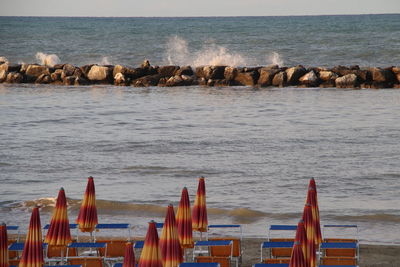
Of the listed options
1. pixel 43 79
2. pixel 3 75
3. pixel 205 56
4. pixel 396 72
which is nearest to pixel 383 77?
pixel 396 72

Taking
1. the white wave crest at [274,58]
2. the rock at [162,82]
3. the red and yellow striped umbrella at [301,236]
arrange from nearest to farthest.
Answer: the red and yellow striped umbrella at [301,236]
the rock at [162,82]
the white wave crest at [274,58]

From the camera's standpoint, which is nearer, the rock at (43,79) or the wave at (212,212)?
the wave at (212,212)

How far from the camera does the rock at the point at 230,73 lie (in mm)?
43375

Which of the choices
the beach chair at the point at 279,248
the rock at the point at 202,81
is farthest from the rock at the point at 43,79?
the beach chair at the point at 279,248

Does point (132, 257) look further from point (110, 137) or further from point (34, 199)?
point (110, 137)

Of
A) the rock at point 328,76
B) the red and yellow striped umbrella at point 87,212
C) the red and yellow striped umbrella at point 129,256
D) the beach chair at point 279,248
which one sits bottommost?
the rock at point 328,76

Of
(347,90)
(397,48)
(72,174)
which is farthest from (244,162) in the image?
(397,48)

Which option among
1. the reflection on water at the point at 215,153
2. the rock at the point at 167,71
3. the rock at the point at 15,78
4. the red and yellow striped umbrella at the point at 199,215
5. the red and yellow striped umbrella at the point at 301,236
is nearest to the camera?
the red and yellow striped umbrella at the point at 301,236

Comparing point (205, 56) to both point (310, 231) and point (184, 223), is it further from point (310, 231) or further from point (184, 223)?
point (310, 231)

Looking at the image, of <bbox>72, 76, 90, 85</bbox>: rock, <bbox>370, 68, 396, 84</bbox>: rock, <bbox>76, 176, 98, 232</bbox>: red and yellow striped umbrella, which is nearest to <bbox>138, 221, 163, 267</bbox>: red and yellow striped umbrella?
<bbox>76, 176, 98, 232</bbox>: red and yellow striped umbrella

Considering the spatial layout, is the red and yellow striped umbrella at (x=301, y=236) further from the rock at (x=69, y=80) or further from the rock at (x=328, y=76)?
the rock at (x=69, y=80)

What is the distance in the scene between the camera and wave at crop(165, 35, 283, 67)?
52281 mm

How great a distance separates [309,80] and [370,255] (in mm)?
27928

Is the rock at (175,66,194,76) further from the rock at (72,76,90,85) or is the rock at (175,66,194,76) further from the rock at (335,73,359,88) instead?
the rock at (335,73,359,88)
